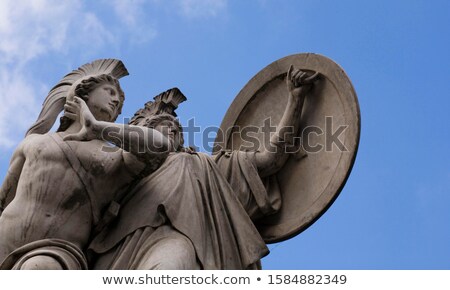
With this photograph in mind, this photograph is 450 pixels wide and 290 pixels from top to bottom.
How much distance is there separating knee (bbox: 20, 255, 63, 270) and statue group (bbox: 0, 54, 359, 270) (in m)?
0.01

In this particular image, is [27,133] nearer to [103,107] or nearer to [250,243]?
[103,107]

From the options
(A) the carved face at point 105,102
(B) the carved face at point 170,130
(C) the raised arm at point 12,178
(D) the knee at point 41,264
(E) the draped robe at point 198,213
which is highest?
(A) the carved face at point 105,102

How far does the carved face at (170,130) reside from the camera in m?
13.6

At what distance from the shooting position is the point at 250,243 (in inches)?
508

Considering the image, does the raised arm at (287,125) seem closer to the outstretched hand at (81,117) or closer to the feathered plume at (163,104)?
the feathered plume at (163,104)

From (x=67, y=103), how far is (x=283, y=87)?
266cm

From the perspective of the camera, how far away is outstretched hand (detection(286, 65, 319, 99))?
13914mm

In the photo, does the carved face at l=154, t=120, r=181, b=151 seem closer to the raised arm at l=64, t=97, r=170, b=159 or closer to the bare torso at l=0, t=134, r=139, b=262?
the bare torso at l=0, t=134, r=139, b=262

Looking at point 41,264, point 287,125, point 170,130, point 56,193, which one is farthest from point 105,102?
point 41,264

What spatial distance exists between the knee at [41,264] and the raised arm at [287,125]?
2988mm

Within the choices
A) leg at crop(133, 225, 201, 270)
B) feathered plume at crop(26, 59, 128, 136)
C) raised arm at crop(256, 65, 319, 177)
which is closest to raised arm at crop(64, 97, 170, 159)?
leg at crop(133, 225, 201, 270)

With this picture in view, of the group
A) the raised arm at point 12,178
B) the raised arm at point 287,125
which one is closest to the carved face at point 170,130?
the raised arm at point 287,125

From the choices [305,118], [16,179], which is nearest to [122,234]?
[16,179]

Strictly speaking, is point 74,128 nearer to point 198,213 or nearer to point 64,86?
point 64,86
